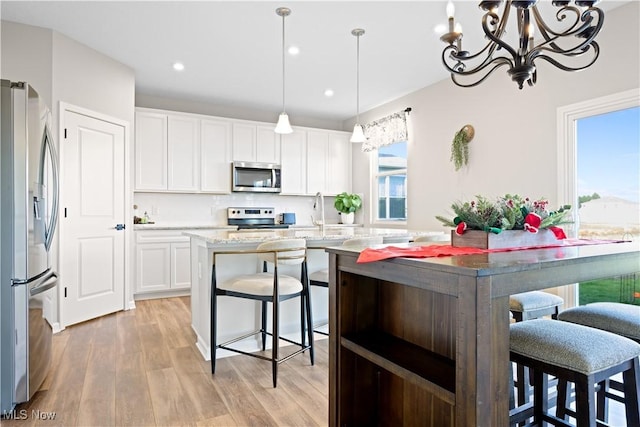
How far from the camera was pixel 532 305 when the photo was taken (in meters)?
1.87

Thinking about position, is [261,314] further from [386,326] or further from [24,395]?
[386,326]

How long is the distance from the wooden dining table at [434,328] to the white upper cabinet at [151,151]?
13.6 feet

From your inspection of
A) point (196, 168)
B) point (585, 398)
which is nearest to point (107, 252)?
point (196, 168)

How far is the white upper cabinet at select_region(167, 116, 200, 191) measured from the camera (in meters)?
5.02

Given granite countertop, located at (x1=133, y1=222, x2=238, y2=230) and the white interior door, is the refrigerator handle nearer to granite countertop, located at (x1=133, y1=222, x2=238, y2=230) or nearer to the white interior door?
the white interior door

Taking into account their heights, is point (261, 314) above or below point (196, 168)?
below

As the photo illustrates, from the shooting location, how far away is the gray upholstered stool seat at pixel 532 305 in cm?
187

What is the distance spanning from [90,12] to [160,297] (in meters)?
3.24

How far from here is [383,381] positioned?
150 centimetres

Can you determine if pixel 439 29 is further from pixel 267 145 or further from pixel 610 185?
pixel 267 145

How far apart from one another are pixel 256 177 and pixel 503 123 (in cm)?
334

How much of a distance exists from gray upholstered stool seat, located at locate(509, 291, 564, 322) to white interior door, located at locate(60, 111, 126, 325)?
3.76 meters

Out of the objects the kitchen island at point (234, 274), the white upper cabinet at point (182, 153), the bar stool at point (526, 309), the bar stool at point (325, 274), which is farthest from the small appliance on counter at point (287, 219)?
the bar stool at point (526, 309)

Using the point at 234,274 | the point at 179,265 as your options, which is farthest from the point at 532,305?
the point at 179,265
